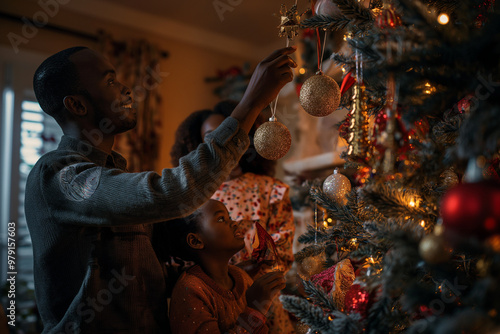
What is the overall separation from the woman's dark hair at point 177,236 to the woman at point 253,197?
328 millimetres

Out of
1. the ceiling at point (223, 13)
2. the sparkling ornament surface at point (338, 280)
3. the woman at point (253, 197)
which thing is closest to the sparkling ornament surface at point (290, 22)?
the sparkling ornament surface at point (338, 280)

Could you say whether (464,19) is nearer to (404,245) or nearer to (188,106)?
(404,245)

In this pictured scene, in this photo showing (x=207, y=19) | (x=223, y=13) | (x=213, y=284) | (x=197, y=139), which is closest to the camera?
(x=213, y=284)

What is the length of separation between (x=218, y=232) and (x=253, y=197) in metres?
0.48

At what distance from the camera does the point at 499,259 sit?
48 centimetres

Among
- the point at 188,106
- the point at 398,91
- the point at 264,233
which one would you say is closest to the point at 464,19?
the point at 398,91

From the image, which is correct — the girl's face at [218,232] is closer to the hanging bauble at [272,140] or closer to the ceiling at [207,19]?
the hanging bauble at [272,140]

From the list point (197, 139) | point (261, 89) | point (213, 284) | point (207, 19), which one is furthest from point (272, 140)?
point (207, 19)

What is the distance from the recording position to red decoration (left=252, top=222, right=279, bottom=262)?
1.14 m

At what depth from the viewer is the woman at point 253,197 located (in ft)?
5.07

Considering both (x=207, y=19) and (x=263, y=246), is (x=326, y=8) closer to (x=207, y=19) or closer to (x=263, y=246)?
(x=263, y=246)

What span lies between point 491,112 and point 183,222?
2.93 ft

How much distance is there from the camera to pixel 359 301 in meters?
0.70

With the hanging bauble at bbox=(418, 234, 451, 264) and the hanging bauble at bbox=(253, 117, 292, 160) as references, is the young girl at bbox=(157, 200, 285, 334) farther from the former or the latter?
the hanging bauble at bbox=(418, 234, 451, 264)
